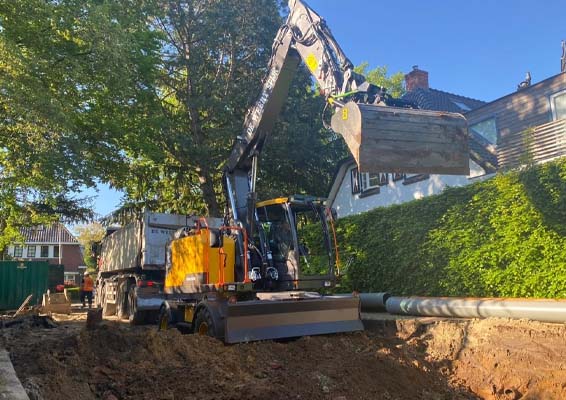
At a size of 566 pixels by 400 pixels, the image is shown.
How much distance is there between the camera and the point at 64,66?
42.9ft

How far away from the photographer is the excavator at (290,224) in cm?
703

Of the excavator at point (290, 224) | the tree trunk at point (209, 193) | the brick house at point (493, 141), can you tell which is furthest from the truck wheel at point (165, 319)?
the tree trunk at point (209, 193)

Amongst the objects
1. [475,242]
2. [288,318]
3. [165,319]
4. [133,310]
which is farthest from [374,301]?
[133,310]

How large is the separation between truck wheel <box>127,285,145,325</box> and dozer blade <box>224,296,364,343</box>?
7.18 metres

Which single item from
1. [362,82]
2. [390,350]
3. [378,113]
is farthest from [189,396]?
[362,82]

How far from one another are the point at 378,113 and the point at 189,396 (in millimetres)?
4229

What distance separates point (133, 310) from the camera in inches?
579

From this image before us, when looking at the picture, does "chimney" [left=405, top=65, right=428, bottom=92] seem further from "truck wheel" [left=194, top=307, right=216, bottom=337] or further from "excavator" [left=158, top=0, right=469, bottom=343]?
"truck wheel" [left=194, top=307, right=216, bottom=337]

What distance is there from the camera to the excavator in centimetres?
703

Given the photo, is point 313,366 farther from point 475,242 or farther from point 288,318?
point 475,242

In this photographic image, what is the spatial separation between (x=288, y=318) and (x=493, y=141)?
44.0 ft

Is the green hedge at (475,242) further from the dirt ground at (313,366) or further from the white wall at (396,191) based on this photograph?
the white wall at (396,191)

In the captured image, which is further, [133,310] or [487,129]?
[487,129]

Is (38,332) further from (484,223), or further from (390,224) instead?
(484,223)
